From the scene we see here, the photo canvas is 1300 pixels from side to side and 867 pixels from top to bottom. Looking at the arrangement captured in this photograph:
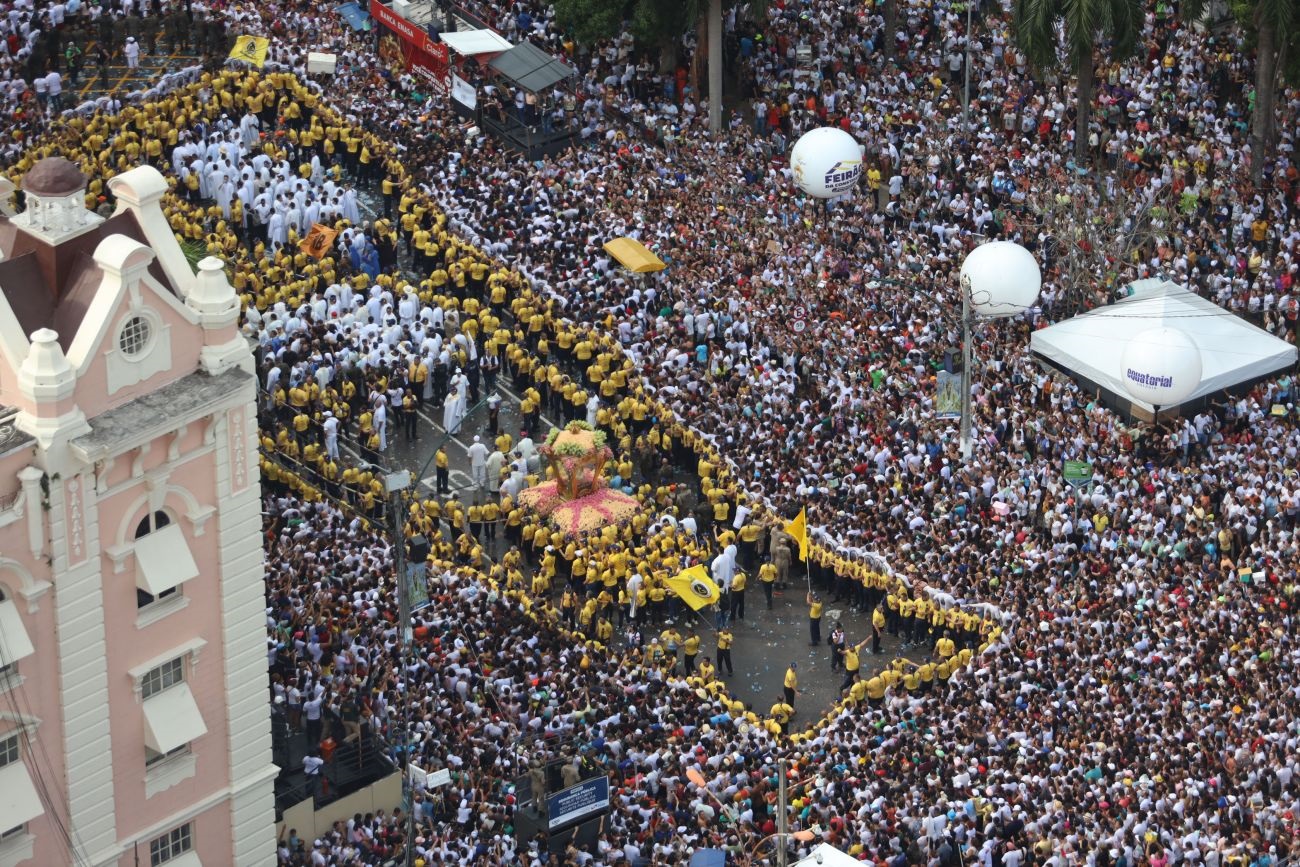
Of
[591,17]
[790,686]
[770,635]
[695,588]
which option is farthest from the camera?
[591,17]

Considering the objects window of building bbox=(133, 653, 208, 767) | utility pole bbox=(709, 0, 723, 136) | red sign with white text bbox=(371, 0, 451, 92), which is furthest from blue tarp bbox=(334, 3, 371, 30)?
window of building bbox=(133, 653, 208, 767)

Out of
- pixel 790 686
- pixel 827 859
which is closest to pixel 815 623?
pixel 790 686

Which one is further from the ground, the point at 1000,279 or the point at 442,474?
the point at 1000,279

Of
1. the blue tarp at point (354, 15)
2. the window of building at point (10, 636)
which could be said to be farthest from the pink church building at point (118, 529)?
the blue tarp at point (354, 15)

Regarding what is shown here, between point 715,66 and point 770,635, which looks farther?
point 715,66

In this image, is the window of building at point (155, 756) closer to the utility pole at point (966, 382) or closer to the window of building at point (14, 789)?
the window of building at point (14, 789)

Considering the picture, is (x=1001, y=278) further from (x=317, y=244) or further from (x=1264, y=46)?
(x=317, y=244)

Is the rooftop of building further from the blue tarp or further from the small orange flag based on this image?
the blue tarp
